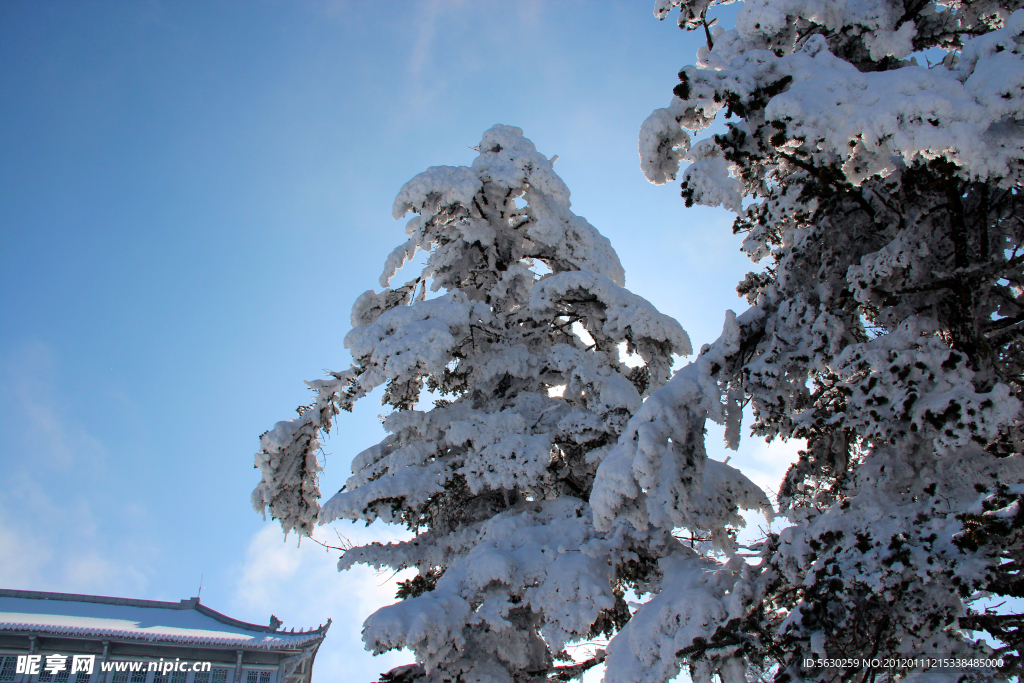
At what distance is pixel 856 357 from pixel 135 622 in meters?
21.1

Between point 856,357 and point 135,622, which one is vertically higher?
point 135,622

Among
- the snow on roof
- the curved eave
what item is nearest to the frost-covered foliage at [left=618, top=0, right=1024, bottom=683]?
the curved eave

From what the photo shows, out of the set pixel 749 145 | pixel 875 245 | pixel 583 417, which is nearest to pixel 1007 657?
pixel 875 245

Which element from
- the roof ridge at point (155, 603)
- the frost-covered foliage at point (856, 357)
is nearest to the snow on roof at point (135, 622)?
the roof ridge at point (155, 603)

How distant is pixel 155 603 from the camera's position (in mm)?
21328

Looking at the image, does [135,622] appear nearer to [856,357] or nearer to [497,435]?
[497,435]

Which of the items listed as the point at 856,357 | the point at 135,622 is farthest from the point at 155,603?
the point at 856,357

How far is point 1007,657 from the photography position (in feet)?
15.0

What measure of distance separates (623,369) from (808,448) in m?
4.32

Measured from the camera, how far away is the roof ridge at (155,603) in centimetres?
1960

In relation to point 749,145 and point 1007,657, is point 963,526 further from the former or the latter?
point 749,145

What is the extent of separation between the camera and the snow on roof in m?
17.2

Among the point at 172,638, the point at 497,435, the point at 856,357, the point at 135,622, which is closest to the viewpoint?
the point at 856,357

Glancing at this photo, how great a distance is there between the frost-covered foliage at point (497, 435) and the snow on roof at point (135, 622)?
10.9 m
